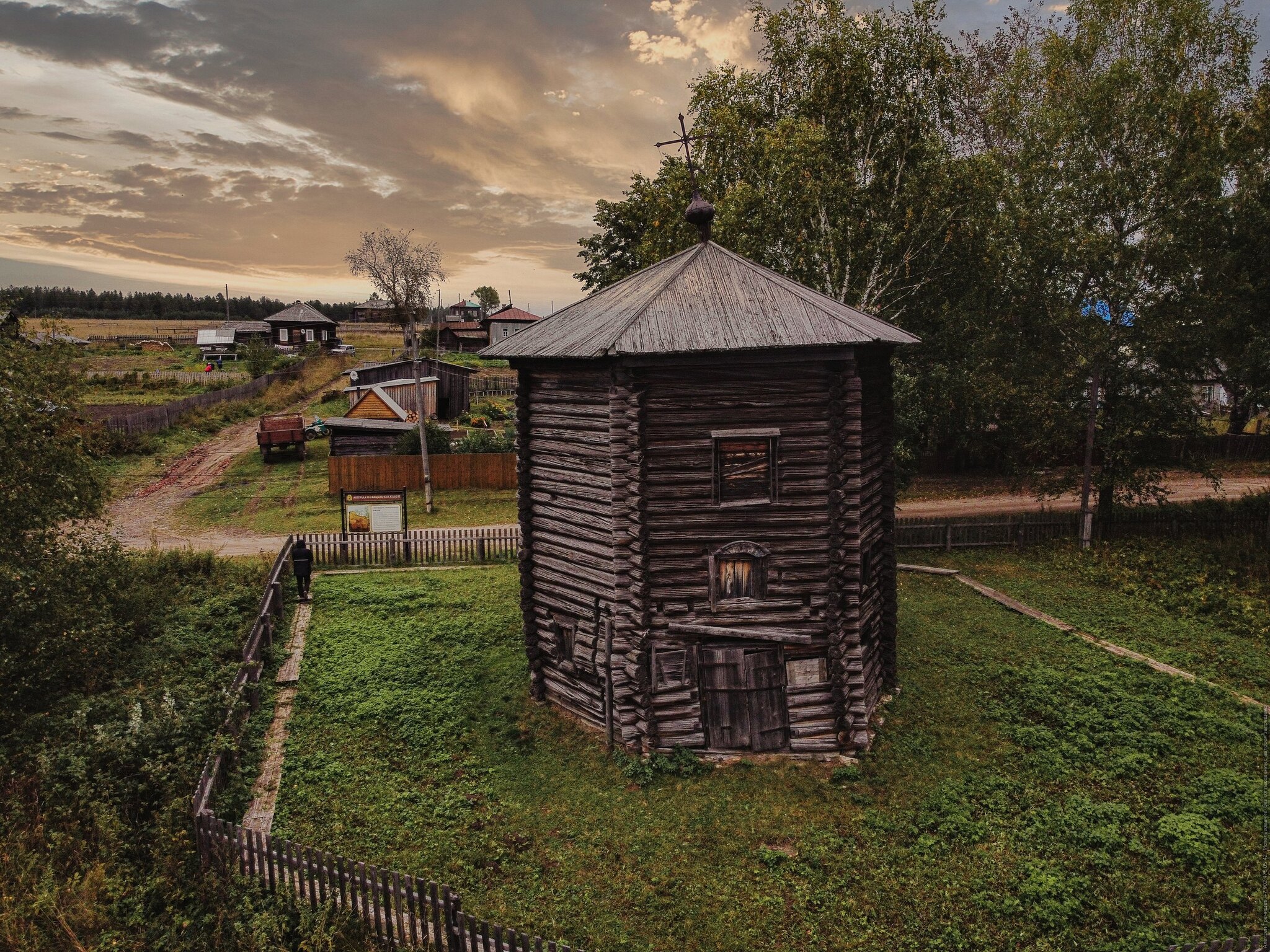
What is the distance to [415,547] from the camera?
27484 millimetres

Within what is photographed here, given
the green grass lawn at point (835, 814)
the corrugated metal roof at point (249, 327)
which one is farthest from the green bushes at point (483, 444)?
the corrugated metal roof at point (249, 327)

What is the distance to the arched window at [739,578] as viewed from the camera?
14250mm

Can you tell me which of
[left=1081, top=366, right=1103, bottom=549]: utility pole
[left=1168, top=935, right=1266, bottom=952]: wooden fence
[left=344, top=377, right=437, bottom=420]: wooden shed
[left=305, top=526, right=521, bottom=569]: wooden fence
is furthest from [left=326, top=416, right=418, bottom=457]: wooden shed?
[left=1168, top=935, right=1266, bottom=952]: wooden fence

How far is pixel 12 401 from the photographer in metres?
15.2

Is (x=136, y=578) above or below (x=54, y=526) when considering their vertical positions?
below

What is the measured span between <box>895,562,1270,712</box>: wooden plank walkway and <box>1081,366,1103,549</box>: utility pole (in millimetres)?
5611

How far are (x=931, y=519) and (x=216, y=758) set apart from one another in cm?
2576

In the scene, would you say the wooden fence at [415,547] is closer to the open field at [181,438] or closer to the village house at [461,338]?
the open field at [181,438]

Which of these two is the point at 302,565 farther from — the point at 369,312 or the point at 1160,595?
the point at 369,312

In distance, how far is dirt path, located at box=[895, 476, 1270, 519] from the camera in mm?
33812

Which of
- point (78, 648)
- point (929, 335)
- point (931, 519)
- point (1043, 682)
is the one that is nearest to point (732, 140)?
point (929, 335)

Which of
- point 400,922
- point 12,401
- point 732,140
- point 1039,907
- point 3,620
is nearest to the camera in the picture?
point 400,922

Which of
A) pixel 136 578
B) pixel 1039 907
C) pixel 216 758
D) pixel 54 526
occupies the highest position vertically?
pixel 54 526

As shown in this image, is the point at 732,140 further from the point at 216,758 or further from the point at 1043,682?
the point at 216,758
